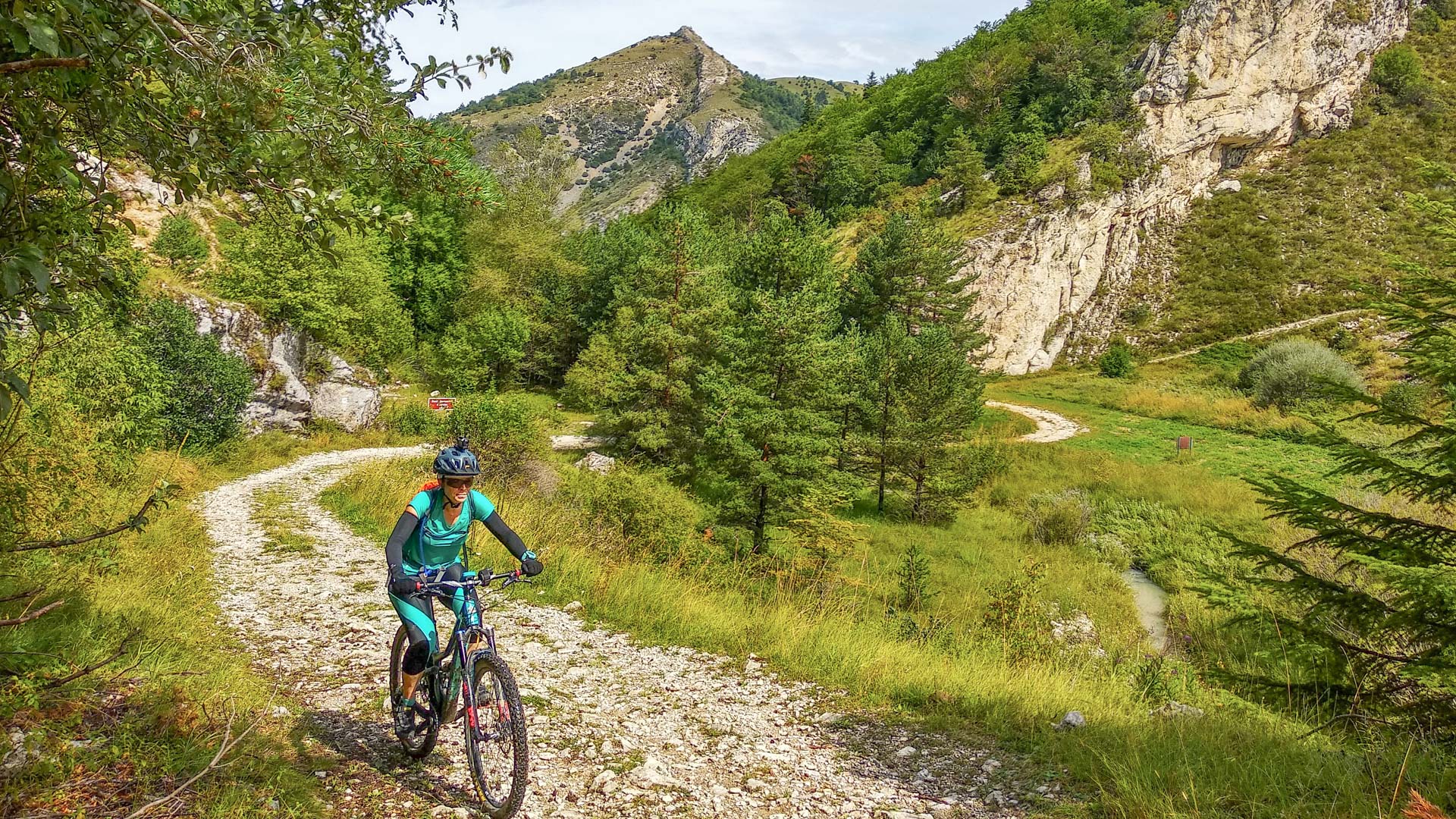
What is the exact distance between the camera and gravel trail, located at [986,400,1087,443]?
31.1 metres

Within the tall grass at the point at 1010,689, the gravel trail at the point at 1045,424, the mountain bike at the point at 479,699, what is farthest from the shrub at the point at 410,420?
the gravel trail at the point at 1045,424

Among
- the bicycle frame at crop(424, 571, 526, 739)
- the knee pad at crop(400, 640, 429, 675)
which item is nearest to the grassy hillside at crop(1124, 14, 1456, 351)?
the bicycle frame at crop(424, 571, 526, 739)

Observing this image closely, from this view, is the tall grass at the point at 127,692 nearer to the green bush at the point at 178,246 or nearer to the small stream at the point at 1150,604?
the small stream at the point at 1150,604

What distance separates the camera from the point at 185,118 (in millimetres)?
2871

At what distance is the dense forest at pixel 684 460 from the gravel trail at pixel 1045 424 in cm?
117

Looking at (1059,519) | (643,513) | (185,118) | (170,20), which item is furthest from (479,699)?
(1059,519)

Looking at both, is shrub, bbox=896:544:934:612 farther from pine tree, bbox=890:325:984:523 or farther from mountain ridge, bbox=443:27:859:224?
mountain ridge, bbox=443:27:859:224

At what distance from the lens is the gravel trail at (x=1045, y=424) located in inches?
1223

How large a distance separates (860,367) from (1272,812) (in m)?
19.8

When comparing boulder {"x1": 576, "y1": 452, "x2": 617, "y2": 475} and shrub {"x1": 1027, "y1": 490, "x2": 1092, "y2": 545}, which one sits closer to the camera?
shrub {"x1": 1027, "y1": 490, "x2": 1092, "y2": 545}

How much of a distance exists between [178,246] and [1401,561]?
30.3 meters

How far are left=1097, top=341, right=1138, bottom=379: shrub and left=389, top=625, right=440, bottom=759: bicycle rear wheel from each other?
51157mm

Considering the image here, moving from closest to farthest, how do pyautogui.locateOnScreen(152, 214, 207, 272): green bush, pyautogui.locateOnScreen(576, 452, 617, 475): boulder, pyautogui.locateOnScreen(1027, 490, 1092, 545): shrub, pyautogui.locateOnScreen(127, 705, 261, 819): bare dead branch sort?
pyautogui.locateOnScreen(127, 705, 261, 819): bare dead branch → pyautogui.locateOnScreen(1027, 490, 1092, 545): shrub → pyautogui.locateOnScreen(152, 214, 207, 272): green bush → pyautogui.locateOnScreen(576, 452, 617, 475): boulder

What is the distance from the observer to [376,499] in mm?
13344
